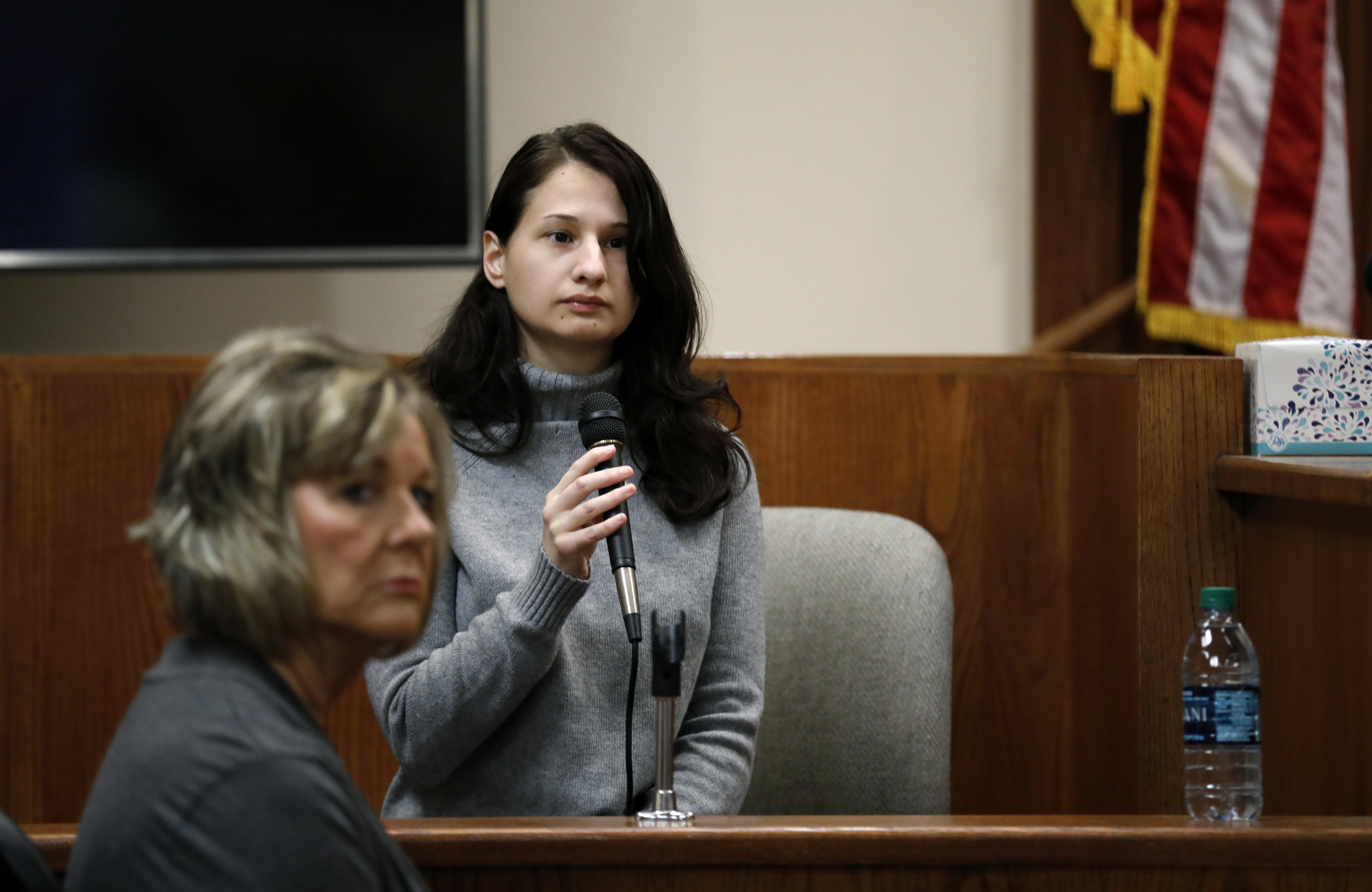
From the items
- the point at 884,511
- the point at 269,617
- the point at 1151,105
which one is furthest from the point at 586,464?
the point at 1151,105

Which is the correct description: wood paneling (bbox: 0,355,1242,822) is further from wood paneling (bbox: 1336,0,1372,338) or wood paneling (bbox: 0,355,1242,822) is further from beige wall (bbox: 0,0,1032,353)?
wood paneling (bbox: 1336,0,1372,338)

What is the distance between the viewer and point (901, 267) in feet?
10.1

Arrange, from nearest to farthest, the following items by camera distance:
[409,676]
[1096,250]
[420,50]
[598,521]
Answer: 1. [598,521]
2. [409,676]
3. [420,50]
4. [1096,250]

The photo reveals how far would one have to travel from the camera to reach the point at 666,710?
1.25 meters

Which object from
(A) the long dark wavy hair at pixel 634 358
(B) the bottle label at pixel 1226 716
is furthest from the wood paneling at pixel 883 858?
(A) the long dark wavy hair at pixel 634 358

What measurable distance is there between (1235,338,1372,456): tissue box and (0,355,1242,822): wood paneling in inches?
10.9

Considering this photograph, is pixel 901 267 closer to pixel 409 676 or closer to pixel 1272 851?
pixel 409 676

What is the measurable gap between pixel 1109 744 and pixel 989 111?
5.15 ft

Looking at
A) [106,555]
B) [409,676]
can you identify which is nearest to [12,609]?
[106,555]

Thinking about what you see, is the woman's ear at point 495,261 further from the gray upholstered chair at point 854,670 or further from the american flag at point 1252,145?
the american flag at point 1252,145

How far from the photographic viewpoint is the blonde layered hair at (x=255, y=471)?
2.69ft

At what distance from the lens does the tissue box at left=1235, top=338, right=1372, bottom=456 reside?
1.71 m


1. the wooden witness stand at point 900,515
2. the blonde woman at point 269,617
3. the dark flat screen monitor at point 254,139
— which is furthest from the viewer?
the dark flat screen monitor at point 254,139

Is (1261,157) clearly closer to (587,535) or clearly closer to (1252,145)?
(1252,145)
